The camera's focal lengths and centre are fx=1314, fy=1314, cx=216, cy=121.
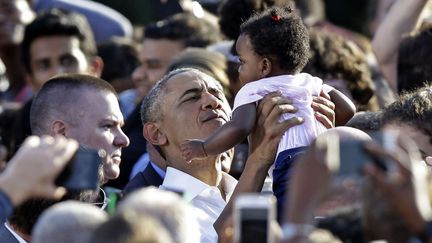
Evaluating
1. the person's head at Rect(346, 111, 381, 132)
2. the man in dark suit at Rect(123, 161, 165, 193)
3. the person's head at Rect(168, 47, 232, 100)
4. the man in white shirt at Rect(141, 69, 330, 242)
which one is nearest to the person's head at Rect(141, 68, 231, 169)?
the man in white shirt at Rect(141, 69, 330, 242)

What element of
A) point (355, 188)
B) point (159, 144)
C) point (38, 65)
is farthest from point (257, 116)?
point (38, 65)

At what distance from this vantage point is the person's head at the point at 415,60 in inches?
277

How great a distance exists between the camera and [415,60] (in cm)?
711

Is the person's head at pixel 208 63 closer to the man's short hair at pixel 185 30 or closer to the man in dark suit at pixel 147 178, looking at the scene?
the man in dark suit at pixel 147 178

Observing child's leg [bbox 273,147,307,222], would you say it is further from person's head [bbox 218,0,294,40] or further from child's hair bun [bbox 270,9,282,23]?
person's head [bbox 218,0,294,40]

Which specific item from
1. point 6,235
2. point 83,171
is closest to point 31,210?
point 6,235

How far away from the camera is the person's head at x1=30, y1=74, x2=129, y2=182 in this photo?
6.16 m

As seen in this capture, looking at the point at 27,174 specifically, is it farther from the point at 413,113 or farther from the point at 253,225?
the point at 413,113

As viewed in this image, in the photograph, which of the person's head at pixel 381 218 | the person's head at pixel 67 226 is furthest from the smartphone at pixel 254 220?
the person's head at pixel 67 226

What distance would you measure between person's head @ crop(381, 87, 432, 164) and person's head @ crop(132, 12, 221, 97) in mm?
3250

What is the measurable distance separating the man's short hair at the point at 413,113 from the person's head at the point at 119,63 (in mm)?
4162

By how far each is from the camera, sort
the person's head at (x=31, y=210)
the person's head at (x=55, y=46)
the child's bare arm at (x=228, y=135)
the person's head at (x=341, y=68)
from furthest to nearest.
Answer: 1. the person's head at (x=55, y=46)
2. the person's head at (x=341, y=68)
3. the child's bare arm at (x=228, y=135)
4. the person's head at (x=31, y=210)

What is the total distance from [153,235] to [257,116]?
2071mm

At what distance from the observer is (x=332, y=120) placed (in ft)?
19.0
